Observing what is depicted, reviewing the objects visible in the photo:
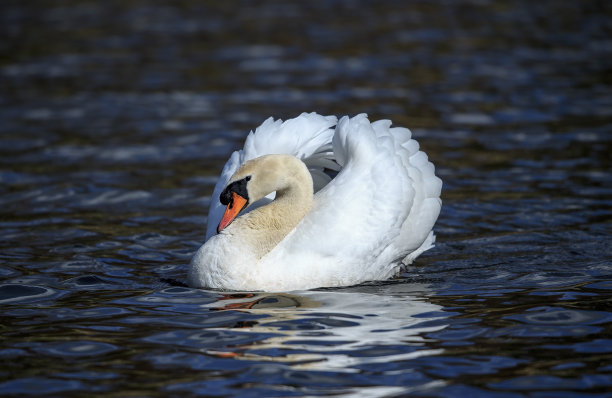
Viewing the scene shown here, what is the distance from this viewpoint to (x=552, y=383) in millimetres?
5457

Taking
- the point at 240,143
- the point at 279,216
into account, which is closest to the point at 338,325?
the point at 279,216

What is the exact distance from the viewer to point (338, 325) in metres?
6.50

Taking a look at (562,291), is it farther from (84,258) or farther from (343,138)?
(84,258)

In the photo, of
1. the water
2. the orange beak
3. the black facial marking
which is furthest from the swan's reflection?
the black facial marking

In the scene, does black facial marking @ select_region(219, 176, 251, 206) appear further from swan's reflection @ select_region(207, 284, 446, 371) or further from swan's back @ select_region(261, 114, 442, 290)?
swan's reflection @ select_region(207, 284, 446, 371)

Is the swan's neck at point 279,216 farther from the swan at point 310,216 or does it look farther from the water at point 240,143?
the water at point 240,143

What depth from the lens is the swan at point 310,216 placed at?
7285mm

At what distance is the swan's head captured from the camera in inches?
287

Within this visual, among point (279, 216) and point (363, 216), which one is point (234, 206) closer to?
point (279, 216)

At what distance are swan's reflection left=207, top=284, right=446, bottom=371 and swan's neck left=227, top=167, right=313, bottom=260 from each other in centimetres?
46

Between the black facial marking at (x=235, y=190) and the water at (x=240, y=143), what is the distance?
2.32 feet

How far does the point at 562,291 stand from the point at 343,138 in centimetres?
203

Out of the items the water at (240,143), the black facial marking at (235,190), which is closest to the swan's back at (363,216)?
the water at (240,143)

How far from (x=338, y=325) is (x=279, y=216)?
1333 mm
